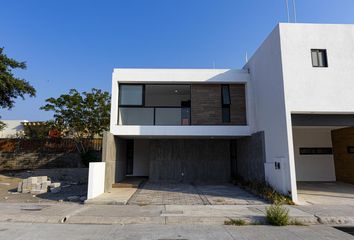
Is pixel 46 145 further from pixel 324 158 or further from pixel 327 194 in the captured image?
pixel 324 158

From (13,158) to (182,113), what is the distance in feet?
44.2

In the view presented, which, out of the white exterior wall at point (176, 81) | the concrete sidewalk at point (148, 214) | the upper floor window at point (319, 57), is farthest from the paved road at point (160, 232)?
the white exterior wall at point (176, 81)

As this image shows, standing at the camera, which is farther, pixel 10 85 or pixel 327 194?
pixel 10 85

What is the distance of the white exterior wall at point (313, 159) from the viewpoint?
43.7 feet

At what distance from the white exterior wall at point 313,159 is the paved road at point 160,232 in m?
8.03

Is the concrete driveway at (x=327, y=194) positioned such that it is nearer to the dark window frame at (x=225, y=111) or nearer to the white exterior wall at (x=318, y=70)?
the white exterior wall at (x=318, y=70)

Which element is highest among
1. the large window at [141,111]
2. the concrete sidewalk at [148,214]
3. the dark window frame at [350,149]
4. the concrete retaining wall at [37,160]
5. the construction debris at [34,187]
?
the large window at [141,111]

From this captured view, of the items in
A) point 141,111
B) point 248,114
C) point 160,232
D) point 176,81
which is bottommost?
point 160,232

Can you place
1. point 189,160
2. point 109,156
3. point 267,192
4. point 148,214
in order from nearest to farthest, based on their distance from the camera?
point 148,214
point 267,192
point 109,156
point 189,160

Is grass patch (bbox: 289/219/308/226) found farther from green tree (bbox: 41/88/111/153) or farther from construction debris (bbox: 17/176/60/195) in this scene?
green tree (bbox: 41/88/111/153)

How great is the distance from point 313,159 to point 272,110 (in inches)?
213

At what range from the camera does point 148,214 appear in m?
6.89

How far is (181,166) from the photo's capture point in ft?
45.7

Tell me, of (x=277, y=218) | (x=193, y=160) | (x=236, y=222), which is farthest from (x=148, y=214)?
(x=193, y=160)
